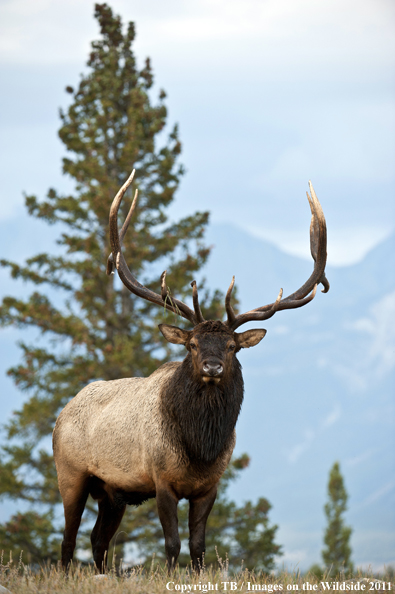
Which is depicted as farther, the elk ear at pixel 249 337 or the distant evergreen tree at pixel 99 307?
the distant evergreen tree at pixel 99 307

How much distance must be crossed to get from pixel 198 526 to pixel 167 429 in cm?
89

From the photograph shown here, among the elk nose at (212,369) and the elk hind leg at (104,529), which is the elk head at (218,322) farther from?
the elk hind leg at (104,529)

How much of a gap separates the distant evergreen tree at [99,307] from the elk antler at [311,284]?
27.6ft

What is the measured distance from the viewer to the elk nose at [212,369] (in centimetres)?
631

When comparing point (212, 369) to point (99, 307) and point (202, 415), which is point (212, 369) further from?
point (99, 307)

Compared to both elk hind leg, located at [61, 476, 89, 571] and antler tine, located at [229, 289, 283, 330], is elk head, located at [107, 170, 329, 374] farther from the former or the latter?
elk hind leg, located at [61, 476, 89, 571]

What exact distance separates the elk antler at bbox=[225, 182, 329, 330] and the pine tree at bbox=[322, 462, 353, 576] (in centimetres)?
2912

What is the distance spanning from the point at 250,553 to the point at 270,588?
12736 millimetres

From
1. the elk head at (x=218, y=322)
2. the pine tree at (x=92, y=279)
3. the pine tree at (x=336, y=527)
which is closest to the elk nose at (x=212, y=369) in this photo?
the elk head at (x=218, y=322)

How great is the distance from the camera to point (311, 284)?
789cm

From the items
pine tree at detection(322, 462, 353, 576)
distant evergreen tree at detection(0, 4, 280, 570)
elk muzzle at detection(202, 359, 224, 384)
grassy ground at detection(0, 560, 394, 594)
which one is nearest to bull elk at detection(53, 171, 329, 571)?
elk muzzle at detection(202, 359, 224, 384)

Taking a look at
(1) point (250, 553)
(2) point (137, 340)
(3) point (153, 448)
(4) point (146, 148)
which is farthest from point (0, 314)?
(3) point (153, 448)

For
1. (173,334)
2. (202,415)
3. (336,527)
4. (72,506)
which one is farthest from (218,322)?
(336,527)

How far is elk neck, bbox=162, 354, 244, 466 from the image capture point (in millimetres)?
6801
